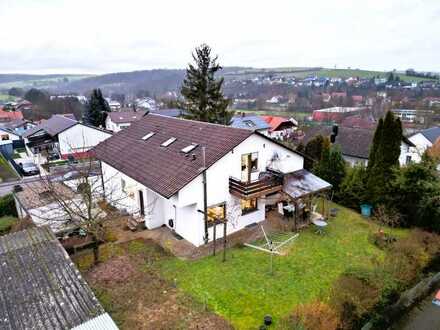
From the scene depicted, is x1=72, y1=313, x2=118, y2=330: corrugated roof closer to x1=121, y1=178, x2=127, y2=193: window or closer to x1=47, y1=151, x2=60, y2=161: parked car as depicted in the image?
x1=121, y1=178, x2=127, y2=193: window

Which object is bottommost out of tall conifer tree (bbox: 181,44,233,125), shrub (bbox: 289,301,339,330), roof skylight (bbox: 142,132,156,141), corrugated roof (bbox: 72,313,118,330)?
shrub (bbox: 289,301,339,330)

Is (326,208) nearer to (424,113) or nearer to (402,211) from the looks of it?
(402,211)

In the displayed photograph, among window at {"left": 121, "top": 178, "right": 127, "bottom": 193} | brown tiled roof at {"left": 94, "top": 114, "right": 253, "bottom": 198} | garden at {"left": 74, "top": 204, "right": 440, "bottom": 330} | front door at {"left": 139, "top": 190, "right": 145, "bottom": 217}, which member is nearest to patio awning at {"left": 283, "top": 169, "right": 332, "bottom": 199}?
garden at {"left": 74, "top": 204, "right": 440, "bottom": 330}

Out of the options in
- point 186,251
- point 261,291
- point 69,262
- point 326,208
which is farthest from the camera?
point 326,208

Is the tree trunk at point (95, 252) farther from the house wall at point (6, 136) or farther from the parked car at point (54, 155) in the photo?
the house wall at point (6, 136)

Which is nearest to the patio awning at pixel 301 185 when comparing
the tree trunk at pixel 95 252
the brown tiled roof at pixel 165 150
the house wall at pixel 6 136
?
the brown tiled roof at pixel 165 150

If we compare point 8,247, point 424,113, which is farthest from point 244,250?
point 424,113

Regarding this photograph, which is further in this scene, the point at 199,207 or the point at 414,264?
the point at 199,207
